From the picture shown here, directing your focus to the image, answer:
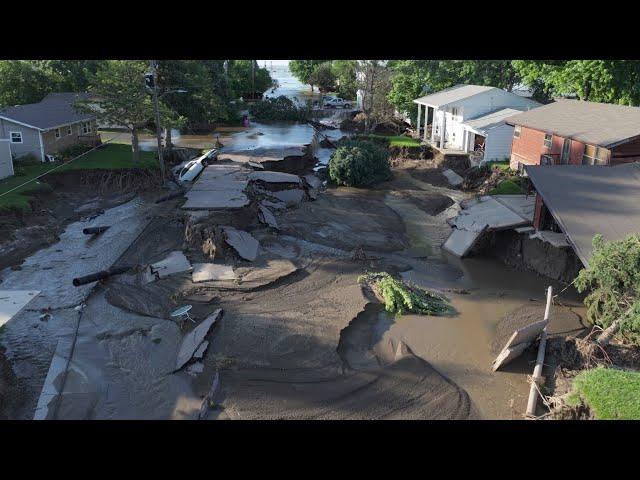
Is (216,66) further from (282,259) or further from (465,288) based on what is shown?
(465,288)


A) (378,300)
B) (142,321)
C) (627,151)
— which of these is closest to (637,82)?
(627,151)

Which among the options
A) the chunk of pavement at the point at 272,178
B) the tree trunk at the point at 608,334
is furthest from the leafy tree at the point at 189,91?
the tree trunk at the point at 608,334

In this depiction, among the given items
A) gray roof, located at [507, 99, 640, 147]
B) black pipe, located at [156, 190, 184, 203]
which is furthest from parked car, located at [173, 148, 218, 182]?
gray roof, located at [507, 99, 640, 147]

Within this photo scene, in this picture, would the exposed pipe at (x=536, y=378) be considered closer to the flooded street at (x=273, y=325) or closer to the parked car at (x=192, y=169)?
the flooded street at (x=273, y=325)

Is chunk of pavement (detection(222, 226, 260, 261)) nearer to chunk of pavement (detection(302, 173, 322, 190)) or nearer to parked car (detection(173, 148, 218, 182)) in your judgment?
chunk of pavement (detection(302, 173, 322, 190))

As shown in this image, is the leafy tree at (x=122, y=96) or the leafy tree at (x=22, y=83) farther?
the leafy tree at (x=22, y=83)
